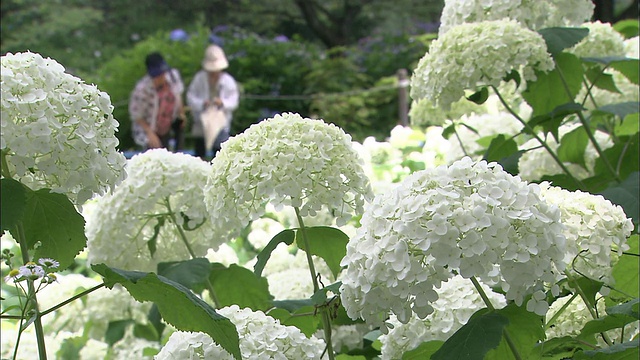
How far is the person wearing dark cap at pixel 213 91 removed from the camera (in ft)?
31.7

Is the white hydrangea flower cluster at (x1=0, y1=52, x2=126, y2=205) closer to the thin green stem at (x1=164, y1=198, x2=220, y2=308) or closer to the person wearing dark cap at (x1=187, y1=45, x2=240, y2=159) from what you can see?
the thin green stem at (x1=164, y1=198, x2=220, y2=308)

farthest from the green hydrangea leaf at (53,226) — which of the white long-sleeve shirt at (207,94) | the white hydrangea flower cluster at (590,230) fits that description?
the white long-sleeve shirt at (207,94)

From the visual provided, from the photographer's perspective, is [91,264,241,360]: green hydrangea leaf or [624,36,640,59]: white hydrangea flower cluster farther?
[624,36,640,59]: white hydrangea flower cluster

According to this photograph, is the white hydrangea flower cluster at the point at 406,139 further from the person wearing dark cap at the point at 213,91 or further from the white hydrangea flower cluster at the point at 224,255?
the person wearing dark cap at the point at 213,91

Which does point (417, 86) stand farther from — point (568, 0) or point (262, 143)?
point (262, 143)

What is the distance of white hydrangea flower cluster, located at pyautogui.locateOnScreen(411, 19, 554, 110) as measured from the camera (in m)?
2.18

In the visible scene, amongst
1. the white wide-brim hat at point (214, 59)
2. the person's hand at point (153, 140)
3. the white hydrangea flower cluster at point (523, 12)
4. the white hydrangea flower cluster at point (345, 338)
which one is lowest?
the white hydrangea flower cluster at point (345, 338)

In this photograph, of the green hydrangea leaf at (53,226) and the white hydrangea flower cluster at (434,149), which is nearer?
the green hydrangea leaf at (53,226)

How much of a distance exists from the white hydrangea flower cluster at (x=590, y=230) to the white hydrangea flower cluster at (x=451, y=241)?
199 mm

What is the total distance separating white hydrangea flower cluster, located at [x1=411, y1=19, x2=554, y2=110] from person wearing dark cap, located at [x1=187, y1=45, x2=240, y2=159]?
7477 millimetres

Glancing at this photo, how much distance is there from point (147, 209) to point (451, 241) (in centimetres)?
101

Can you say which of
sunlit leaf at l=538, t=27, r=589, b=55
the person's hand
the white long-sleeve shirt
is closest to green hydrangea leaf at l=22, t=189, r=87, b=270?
sunlit leaf at l=538, t=27, r=589, b=55

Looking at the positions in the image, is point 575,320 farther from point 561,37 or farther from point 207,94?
point 207,94

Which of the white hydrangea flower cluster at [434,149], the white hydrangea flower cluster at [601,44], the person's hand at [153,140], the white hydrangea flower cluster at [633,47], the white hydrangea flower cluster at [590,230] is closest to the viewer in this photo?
the white hydrangea flower cluster at [590,230]
